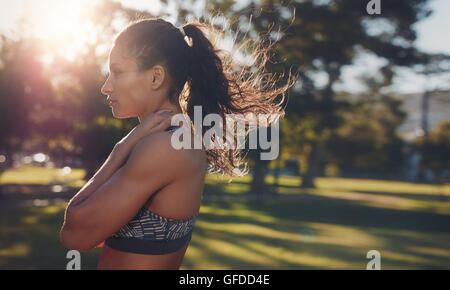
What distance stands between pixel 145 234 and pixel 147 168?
281mm

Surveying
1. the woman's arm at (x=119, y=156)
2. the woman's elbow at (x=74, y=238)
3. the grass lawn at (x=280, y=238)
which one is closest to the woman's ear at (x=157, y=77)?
the woman's arm at (x=119, y=156)

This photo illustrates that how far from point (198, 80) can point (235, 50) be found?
76 cm

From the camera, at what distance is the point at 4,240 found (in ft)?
34.8

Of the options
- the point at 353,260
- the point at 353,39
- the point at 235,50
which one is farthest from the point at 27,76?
the point at 235,50

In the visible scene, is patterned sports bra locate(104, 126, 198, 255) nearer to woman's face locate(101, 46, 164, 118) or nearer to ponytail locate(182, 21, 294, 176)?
woman's face locate(101, 46, 164, 118)

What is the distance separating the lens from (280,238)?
41.1 ft

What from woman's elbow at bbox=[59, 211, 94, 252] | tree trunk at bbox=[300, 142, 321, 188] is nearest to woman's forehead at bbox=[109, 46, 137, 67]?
woman's elbow at bbox=[59, 211, 94, 252]

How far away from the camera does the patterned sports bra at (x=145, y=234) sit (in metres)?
1.84

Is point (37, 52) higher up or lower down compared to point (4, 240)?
higher up

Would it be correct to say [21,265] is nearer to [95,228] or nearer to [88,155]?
[95,228]

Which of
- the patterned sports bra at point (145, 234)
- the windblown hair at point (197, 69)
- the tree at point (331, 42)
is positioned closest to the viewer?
the patterned sports bra at point (145, 234)

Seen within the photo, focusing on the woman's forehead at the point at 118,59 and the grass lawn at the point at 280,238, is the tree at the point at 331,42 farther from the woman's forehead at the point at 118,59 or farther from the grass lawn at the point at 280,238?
the woman's forehead at the point at 118,59

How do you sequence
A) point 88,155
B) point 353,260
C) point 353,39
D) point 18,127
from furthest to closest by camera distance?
1. point 18,127
2. point 88,155
3. point 353,39
4. point 353,260

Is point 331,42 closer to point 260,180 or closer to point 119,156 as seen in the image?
point 260,180
